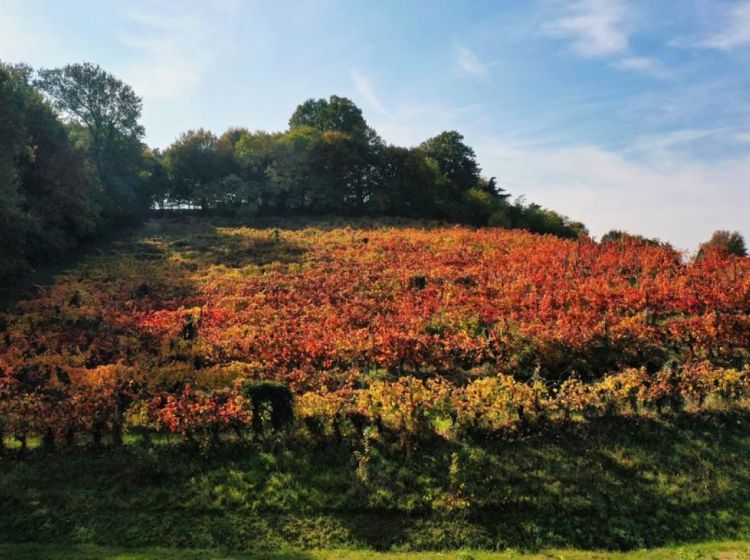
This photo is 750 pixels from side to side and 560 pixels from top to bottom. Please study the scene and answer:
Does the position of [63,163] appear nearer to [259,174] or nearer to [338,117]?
[259,174]

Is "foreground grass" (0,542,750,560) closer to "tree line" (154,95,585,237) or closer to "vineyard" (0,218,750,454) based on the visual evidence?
"vineyard" (0,218,750,454)

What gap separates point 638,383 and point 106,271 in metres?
33.9

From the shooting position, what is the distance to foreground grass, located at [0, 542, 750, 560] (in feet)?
34.8

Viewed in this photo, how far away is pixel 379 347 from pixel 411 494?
6.90 m

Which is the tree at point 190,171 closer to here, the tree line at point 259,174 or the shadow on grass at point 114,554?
the tree line at point 259,174

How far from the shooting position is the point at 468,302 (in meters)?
24.6

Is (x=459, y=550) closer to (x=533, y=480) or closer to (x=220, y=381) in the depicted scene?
(x=533, y=480)

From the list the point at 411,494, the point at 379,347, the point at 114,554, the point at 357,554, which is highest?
the point at 379,347

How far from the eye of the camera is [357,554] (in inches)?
434

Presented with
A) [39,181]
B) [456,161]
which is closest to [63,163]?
[39,181]

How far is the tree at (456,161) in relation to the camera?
75938mm

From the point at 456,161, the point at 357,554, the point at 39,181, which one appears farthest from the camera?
the point at 456,161

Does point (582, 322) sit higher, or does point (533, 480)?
point (582, 322)

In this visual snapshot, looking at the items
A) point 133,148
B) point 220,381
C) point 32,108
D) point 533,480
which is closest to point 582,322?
point 533,480
